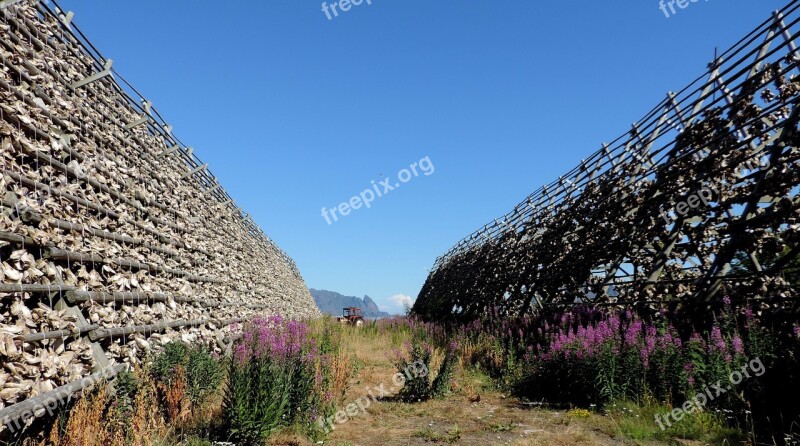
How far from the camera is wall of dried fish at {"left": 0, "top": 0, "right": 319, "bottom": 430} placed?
3945 mm

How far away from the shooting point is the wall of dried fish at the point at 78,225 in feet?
12.9

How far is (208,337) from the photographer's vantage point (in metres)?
8.69

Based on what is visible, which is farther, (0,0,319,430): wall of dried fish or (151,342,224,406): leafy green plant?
(151,342,224,406): leafy green plant

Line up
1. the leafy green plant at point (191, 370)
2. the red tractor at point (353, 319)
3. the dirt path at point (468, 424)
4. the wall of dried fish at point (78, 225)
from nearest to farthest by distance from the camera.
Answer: the wall of dried fish at point (78, 225) < the dirt path at point (468, 424) < the leafy green plant at point (191, 370) < the red tractor at point (353, 319)

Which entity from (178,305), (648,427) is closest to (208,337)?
(178,305)

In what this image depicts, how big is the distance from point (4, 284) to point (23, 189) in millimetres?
1063

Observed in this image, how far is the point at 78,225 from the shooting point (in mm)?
4977

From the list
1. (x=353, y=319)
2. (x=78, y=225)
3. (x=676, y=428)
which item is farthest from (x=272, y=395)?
(x=353, y=319)

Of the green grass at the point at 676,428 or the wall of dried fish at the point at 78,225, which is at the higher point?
the wall of dried fish at the point at 78,225

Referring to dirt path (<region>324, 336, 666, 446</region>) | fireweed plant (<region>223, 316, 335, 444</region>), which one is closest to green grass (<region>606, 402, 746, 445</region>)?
dirt path (<region>324, 336, 666, 446</region>)

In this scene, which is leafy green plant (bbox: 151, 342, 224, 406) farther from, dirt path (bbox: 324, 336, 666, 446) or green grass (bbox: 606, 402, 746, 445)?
green grass (bbox: 606, 402, 746, 445)

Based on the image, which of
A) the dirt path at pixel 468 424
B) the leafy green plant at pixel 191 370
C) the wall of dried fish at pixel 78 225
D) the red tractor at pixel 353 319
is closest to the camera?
the wall of dried fish at pixel 78 225

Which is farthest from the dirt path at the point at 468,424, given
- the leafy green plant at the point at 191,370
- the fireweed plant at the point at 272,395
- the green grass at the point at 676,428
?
the leafy green plant at the point at 191,370

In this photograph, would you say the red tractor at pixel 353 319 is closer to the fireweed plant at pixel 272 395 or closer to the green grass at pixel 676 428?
the fireweed plant at pixel 272 395
